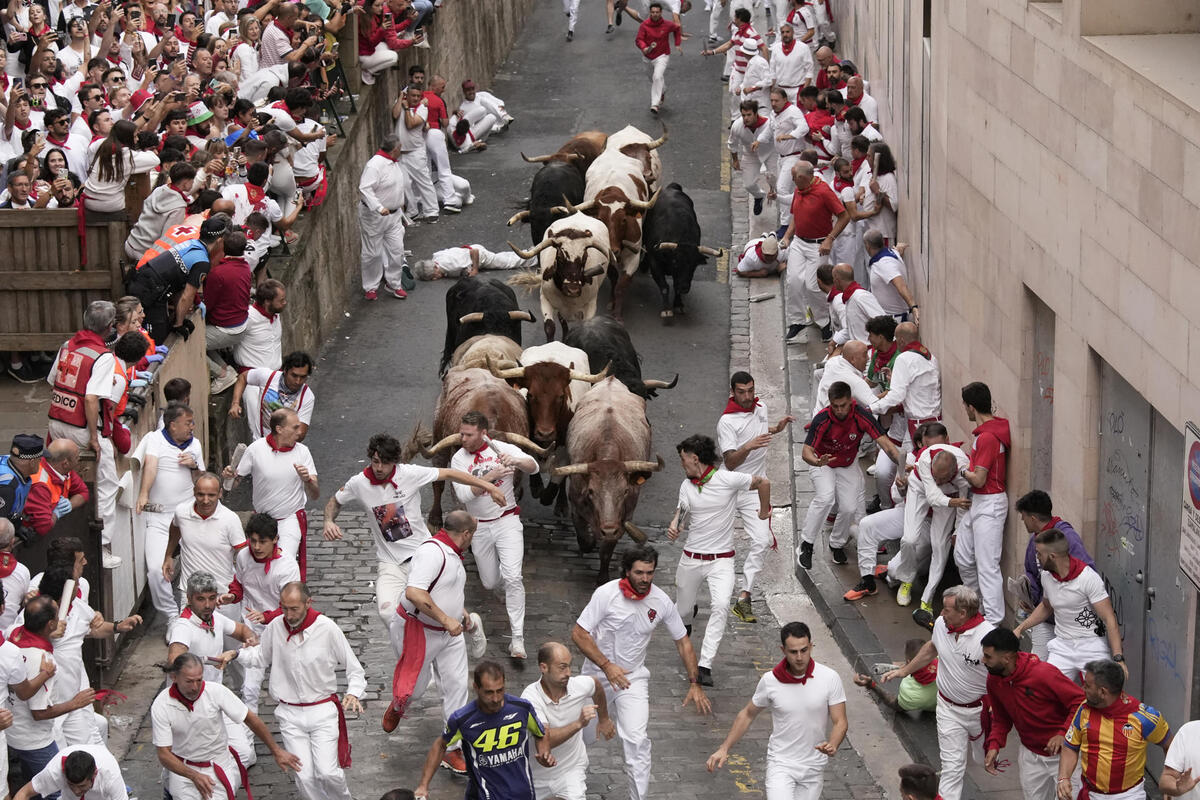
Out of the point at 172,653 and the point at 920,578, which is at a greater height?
the point at 172,653

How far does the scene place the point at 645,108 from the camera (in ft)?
93.0

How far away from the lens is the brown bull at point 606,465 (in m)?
14.1

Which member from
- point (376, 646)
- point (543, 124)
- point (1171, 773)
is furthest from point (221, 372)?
point (543, 124)

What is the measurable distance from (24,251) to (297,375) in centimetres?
302

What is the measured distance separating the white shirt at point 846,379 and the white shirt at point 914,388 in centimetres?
11

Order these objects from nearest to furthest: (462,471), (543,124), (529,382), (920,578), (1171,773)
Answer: (1171,773)
(462,471)
(920,578)
(529,382)
(543,124)

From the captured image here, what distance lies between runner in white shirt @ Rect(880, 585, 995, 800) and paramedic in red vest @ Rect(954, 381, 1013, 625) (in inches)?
76.1

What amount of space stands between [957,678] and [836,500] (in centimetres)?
399

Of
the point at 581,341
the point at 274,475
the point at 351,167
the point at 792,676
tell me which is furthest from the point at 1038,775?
the point at 351,167

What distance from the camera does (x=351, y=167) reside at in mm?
22141

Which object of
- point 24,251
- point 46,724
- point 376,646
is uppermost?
point 24,251

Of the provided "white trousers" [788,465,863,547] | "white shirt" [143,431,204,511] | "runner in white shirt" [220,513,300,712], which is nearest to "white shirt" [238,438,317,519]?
"white shirt" [143,431,204,511]

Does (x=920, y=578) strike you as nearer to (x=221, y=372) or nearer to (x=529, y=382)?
(x=529, y=382)

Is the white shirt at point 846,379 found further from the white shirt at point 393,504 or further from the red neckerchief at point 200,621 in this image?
the red neckerchief at point 200,621
